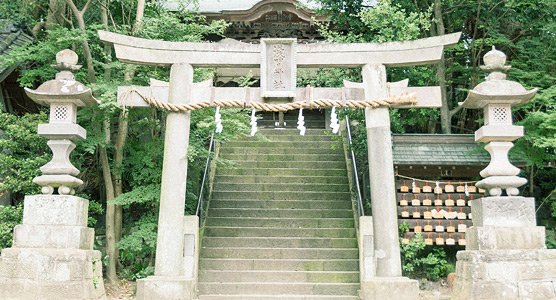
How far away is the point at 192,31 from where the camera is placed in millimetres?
10352

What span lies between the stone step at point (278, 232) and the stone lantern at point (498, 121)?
3729 millimetres

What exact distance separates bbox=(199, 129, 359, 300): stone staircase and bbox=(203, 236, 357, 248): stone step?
2cm

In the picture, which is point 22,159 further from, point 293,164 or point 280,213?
point 293,164

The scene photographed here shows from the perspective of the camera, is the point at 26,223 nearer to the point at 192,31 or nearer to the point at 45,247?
the point at 45,247

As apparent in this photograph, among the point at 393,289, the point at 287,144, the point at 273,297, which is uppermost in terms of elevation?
the point at 287,144

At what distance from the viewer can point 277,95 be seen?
8.31 meters

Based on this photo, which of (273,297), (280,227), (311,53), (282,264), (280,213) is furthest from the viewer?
(280,213)

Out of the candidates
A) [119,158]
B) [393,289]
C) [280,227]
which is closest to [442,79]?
[280,227]

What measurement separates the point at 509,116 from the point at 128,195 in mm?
6983

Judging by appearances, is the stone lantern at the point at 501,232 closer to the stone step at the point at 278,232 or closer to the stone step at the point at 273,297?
the stone step at the point at 273,297

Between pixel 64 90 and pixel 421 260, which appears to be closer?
pixel 64 90

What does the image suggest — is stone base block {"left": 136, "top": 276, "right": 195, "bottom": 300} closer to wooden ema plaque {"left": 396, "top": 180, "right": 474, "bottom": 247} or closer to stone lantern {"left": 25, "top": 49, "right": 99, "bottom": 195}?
stone lantern {"left": 25, "top": 49, "right": 99, "bottom": 195}

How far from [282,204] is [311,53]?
14.5 feet

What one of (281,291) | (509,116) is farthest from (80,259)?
(509,116)
